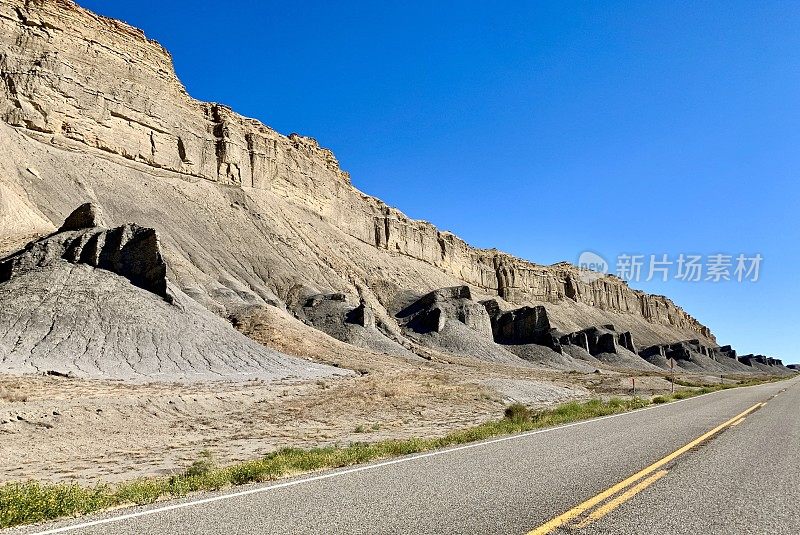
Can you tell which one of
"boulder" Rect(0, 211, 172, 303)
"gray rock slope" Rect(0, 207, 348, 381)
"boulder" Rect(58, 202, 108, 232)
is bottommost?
"gray rock slope" Rect(0, 207, 348, 381)

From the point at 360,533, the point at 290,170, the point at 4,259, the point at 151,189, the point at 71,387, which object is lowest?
the point at 360,533

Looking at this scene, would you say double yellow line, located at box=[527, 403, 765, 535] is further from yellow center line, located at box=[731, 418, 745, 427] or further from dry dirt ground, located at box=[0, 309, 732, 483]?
dry dirt ground, located at box=[0, 309, 732, 483]

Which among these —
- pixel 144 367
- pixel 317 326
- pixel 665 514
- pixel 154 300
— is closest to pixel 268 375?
pixel 144 367

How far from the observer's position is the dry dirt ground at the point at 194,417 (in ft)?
43.0

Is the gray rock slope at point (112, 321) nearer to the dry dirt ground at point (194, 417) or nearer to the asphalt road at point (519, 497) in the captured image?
the dry dirt ground at point (194, 417)

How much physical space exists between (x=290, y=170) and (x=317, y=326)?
4160 centimetres

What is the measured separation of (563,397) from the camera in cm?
3425

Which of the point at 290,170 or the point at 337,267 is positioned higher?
the point at 290,170

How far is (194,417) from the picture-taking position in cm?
1980

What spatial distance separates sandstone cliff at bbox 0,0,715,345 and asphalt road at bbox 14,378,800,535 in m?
43.2

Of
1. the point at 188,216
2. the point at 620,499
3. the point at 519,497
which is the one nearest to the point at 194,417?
the point at 519,497

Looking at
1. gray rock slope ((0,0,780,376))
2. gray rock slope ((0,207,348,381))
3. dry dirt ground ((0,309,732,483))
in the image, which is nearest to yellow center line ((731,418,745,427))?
dry dirt ground ((0,309,732,483))

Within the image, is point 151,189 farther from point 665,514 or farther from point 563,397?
point 665,514

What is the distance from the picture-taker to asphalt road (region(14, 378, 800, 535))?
17.2 feet
